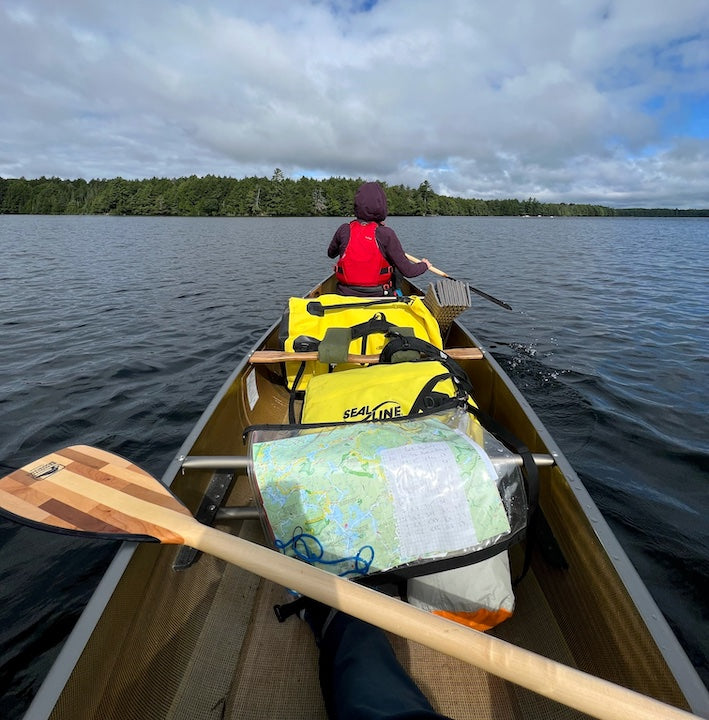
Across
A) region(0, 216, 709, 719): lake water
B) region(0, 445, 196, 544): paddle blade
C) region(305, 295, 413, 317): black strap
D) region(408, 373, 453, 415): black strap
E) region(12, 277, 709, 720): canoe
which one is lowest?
region(0, 216, 709, 719): lake water

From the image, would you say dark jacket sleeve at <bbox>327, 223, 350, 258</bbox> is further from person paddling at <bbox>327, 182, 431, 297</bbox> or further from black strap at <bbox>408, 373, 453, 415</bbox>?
black strap at <bbox>408, 373, 453, 415</bbox>

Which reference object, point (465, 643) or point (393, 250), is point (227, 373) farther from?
point (465, 643)

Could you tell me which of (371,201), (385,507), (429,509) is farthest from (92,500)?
(371,201)

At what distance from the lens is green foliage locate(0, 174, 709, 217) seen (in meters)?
84.0

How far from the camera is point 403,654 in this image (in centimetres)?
192

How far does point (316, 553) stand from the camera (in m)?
1.74

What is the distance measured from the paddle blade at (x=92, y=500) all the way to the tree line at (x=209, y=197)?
84.7 m

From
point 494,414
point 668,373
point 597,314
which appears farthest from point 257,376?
point 597,314

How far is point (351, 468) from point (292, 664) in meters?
0.99

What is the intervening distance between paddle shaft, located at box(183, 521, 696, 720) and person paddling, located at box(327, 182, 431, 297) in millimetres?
4498

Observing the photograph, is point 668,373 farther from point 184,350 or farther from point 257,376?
point 184,350

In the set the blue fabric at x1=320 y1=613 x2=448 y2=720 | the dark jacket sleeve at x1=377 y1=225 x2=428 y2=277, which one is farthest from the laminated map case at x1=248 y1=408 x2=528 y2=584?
the dark jacket sleeve at x1=377 y1=225 x2=428 y2=277

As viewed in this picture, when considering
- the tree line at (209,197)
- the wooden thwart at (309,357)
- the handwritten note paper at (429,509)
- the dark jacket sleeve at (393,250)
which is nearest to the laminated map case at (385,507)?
the handwritten note paper at (429,509)

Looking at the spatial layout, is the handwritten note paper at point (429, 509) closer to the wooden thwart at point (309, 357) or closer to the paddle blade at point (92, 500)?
the paddle blade at point (92, 500)
